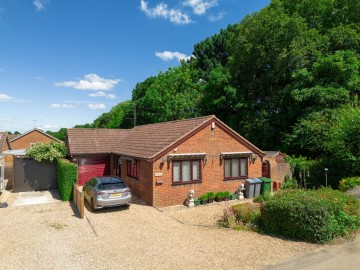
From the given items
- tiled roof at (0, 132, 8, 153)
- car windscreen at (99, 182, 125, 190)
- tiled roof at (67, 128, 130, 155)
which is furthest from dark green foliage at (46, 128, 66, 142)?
car windscreen at (99, 182, 125, 190)

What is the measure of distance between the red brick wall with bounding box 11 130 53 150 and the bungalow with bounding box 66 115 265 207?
2919cm

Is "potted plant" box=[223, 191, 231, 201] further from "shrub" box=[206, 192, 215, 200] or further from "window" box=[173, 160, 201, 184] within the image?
"window" box=[173, 160, 201, 184]

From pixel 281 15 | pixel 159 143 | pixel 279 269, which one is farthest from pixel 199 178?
pixel 281 15

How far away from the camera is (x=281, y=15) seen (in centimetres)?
2770

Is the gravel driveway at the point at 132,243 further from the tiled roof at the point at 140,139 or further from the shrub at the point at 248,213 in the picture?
the tiled roof at the point at 140,139

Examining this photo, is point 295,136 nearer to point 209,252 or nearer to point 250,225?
point 250,225

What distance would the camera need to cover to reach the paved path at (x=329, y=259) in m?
8.04

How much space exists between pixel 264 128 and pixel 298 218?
19.9 metres

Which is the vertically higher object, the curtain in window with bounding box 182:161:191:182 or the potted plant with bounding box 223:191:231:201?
the curtain in window with bounding box 182:161:191:182

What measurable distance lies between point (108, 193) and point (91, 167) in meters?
9.59

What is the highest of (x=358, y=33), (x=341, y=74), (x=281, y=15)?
(x=281, y=15)

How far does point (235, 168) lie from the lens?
18625 mm

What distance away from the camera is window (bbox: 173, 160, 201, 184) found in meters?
16.3

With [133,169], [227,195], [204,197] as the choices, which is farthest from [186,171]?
[133,169]
